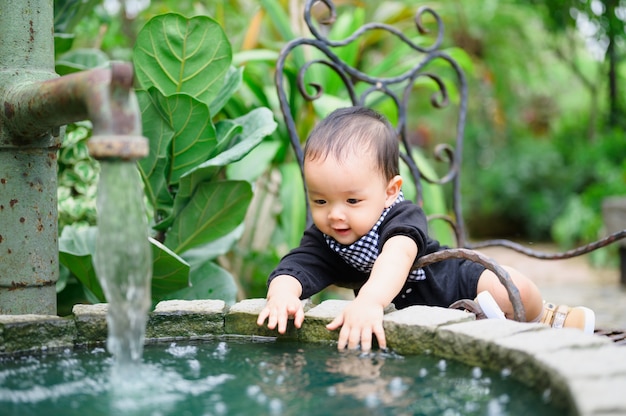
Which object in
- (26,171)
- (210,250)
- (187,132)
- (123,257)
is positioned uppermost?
(187,132)

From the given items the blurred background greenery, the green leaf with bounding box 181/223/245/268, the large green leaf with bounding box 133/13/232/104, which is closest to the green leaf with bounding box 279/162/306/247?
the blurred background greenery

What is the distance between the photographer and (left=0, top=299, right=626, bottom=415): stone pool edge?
3.57 ft

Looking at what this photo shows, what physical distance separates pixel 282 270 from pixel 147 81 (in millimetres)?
853

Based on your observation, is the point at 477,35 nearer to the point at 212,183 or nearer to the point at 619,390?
the point at 212,183

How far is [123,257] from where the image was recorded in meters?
1.35

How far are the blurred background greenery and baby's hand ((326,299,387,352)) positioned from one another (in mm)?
1387

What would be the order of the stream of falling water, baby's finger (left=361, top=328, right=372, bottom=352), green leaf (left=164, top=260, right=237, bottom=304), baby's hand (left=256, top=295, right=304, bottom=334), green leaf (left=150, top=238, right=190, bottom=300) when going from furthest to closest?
1. green leaf (left=164, top=260, right=237, bottom=304)
2. green leaf (left=150, top=238, right=190, bottom=300)
3. baby's hand (left=256, top=295, right=304, bottom=334)
4. baby's finger (left=361, top=328, right=372, bottom=352)
5. the stream of falling water

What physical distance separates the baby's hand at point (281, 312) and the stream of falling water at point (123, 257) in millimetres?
311

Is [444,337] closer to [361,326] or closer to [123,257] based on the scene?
[361,326]

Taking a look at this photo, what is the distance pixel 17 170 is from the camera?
176 cm

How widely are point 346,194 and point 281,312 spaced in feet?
1.17

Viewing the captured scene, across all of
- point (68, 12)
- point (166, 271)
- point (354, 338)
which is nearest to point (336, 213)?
point (354, 338)

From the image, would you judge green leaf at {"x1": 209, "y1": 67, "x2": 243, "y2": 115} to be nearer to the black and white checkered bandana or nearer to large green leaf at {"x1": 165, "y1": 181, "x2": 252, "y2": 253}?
large green leaf at {"x1": 165, "y1": 181, "x2": 252, "y2": 253}

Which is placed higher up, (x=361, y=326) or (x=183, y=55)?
(x=183, y=55)
